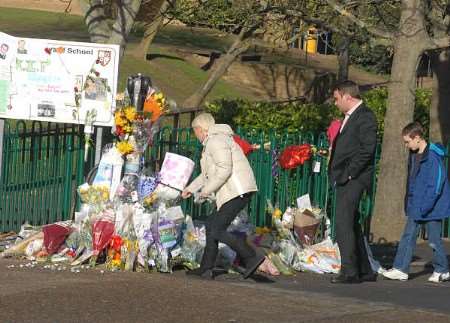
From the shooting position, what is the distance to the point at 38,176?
12133 mm

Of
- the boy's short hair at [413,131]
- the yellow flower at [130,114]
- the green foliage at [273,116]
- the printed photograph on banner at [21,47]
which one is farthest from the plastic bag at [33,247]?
the green foliage at [273,116]

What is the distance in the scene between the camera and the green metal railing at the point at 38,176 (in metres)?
12.0

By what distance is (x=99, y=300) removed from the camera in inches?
338

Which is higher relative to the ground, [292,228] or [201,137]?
[201,137]

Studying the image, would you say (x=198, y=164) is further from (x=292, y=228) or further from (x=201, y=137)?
(x=201, y=137)

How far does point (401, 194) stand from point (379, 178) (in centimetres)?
31

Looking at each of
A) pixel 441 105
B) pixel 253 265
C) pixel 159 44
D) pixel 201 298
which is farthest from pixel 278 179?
pixel 159 44

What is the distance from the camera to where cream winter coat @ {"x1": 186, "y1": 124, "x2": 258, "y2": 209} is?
→ 31.9ft

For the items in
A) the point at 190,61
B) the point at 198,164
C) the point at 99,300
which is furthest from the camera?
the point at 190,61

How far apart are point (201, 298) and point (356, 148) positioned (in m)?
2.21

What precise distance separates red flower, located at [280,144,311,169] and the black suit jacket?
2.27m

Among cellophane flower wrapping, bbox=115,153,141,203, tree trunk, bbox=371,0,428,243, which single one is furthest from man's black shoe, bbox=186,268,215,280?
tree trunk, bbox=371,0,428,243

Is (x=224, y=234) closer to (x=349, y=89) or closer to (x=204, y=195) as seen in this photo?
(x=204, y=195)

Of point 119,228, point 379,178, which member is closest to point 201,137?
point 119,228
